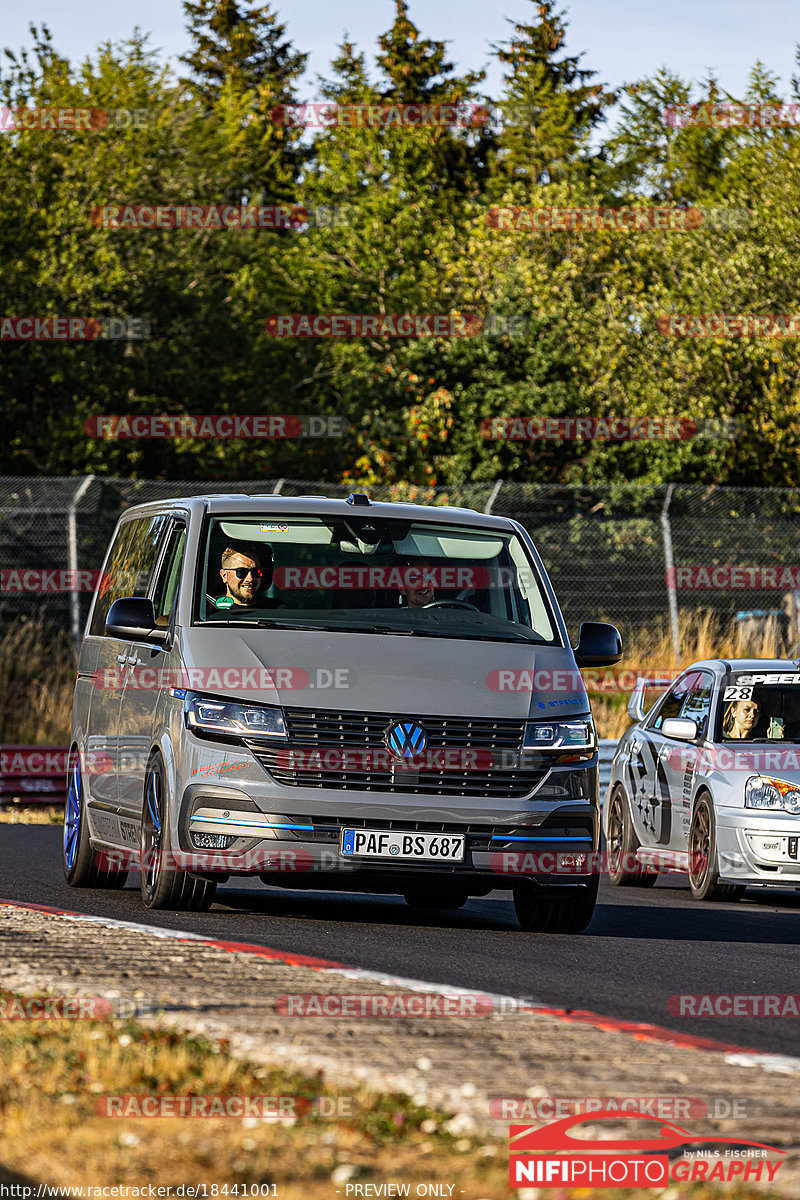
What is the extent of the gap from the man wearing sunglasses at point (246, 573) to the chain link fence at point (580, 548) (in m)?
13.9

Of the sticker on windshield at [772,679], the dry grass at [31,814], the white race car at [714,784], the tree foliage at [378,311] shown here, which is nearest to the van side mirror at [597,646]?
the white race car at [714,784]

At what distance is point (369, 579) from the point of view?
33.9ft

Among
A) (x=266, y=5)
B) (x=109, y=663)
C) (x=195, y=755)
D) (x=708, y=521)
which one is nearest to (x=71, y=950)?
(x=195, y=755)

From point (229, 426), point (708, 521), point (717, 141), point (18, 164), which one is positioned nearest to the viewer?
point (708, 521)

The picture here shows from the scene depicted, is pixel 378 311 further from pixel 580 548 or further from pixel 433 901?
pixel 433 901

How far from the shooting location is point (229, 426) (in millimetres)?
39625

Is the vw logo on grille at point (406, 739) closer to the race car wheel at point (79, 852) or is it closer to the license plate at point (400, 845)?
the license plate at point (400, 845)

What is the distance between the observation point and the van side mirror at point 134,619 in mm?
10078

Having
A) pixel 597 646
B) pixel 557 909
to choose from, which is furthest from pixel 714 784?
pixel 557 909

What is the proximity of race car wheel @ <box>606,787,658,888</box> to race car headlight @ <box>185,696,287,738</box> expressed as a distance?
583 centimetres

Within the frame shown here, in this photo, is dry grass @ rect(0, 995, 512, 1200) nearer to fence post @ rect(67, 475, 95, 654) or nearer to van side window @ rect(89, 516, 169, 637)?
van side window @ rect(89, 516, 169, 637)

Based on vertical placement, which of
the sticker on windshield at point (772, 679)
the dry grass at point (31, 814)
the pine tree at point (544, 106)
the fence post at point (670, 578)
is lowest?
the dry grass at point (31, 814)

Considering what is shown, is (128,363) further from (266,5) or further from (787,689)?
(266,5)

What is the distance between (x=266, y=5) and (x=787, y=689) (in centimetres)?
5759
